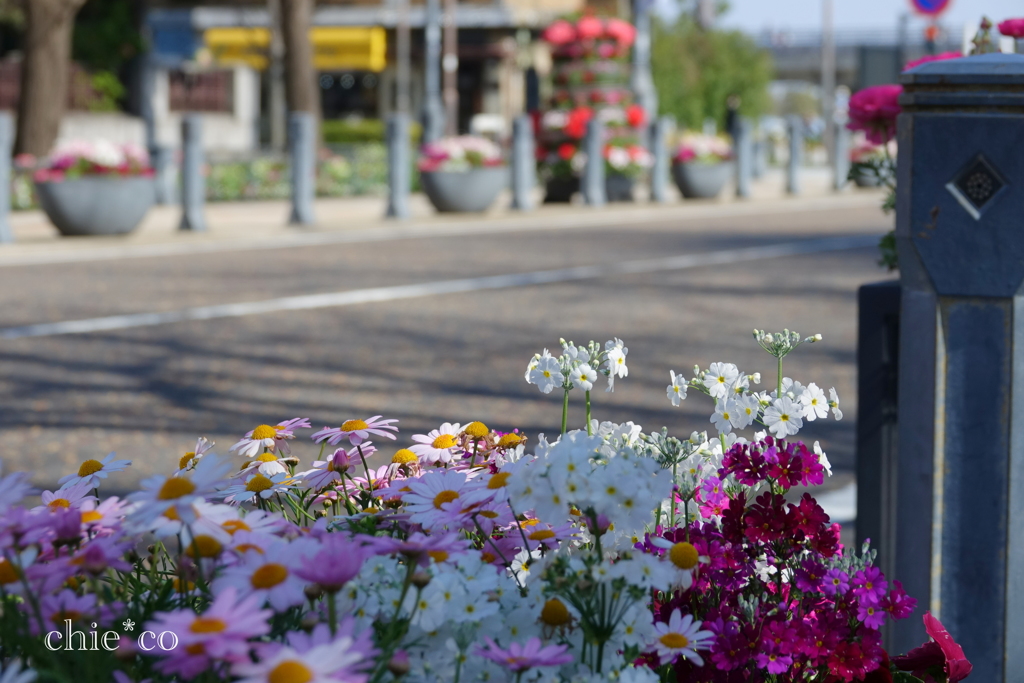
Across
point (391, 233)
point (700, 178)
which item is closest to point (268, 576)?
point (391, 233)

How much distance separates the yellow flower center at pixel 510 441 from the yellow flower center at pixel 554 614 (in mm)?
613

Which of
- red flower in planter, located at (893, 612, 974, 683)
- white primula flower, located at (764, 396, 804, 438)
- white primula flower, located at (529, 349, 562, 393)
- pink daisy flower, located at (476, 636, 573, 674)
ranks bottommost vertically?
red flower in planter, located at (893, 612, 974, 683)

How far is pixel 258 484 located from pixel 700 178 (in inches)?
849

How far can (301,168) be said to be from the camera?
53.6ft

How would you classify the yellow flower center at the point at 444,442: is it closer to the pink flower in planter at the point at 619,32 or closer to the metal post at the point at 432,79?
the metal post at the point at 432,79

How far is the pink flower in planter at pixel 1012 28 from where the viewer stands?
9.76 feet

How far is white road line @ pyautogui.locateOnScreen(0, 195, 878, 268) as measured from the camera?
41.3 feet

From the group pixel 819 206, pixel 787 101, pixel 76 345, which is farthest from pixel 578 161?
pixel 787 101

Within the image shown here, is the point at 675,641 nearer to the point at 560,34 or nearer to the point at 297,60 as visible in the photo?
the point at 560,34

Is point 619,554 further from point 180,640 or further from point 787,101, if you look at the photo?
point 787,101

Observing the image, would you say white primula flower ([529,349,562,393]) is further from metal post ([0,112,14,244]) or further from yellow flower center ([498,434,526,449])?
metal post ([0,112,14,244])

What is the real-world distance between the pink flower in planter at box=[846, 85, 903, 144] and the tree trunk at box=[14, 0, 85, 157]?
17143 mm

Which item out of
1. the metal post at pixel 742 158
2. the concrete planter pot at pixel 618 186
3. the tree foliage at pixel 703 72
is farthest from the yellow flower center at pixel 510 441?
the tree foliage at pixel 703 72

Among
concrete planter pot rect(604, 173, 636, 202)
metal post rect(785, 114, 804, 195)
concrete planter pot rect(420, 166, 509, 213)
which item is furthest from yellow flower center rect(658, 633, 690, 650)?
metal post rect(785, 114, 804, 195)
